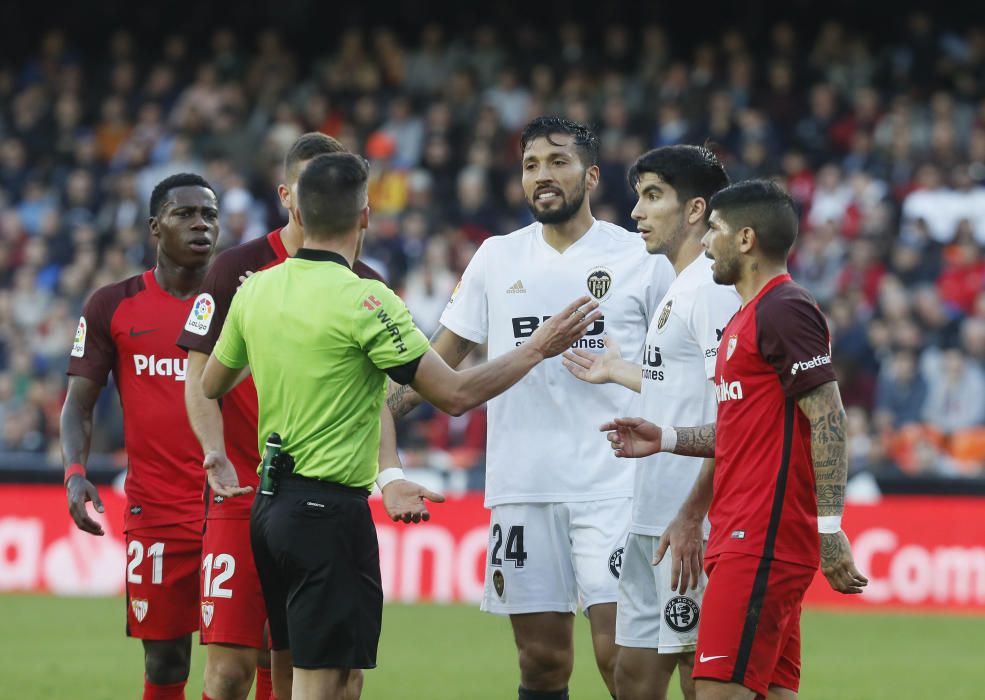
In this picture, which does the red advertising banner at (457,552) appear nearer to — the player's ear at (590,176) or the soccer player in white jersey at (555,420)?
the soccer player in white jersey at (555,420)

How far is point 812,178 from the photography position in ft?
64.2

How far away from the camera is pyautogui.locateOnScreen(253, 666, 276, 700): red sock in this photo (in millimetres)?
7434

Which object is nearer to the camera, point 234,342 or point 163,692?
point 234,342

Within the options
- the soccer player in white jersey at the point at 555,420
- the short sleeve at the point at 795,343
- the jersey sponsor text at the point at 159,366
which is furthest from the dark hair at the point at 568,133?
the jersey sponsor text at the point at 159,366

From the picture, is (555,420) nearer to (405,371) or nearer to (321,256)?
(405,371)

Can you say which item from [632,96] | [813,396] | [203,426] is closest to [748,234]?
[813,396]

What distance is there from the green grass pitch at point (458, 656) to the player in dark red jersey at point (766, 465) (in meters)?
4.58

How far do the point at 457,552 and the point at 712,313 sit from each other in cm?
881

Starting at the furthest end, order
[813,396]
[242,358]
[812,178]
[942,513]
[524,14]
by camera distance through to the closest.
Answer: [524,14] < [812,178] < [942,513] < [242,358] < [813,396]

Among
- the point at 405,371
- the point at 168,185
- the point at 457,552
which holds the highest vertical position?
the point at 168,185

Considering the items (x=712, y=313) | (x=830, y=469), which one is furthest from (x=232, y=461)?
(x=830, y=469)

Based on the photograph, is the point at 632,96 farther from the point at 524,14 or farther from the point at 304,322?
the point at 304,322

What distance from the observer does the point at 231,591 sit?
6.91m

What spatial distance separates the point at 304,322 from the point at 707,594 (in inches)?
71.9
